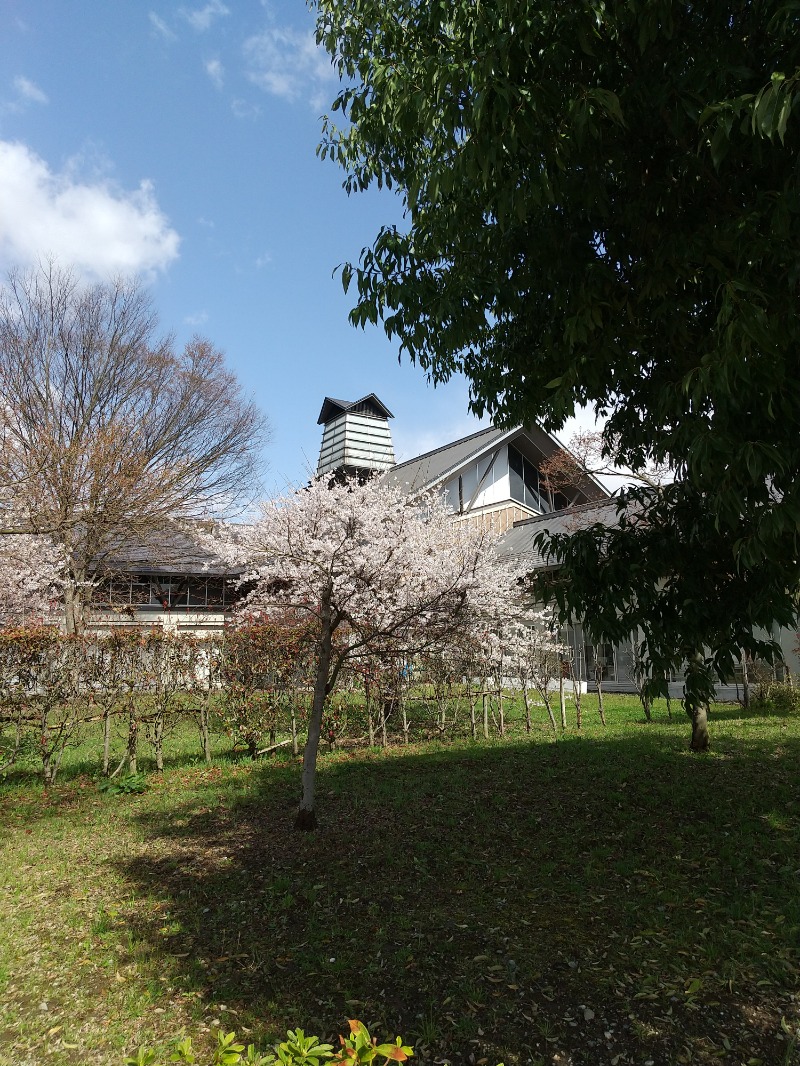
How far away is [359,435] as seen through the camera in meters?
29.5

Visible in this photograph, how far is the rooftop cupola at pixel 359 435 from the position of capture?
29.2m

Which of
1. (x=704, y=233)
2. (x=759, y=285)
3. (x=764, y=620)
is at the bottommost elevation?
(x=764, y=620)

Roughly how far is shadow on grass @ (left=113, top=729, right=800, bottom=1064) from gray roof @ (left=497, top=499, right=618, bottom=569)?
9.27m

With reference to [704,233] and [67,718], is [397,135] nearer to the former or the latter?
A: [704,233]

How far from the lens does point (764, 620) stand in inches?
140

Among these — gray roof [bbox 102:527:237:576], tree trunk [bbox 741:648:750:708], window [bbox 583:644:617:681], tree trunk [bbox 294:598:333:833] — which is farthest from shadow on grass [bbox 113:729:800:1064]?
gray roof [bbox 102:527:237:576]

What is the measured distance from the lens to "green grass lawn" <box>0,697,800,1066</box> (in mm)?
3314

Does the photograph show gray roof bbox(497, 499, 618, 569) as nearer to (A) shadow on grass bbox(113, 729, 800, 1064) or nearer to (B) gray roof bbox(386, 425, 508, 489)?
(B) gray roof bbox(386, 425, 508, 489)

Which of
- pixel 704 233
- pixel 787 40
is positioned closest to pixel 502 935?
pixel 704 233

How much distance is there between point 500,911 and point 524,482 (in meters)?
20.0

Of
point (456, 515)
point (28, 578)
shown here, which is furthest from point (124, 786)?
point (456, 515)

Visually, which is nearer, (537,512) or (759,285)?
(759,285)

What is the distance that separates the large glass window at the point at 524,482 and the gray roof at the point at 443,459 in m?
1.35

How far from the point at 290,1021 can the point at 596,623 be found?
277 cm
